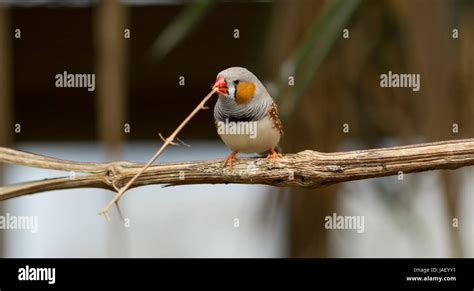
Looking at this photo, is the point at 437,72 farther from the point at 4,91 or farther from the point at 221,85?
the point at 4,91

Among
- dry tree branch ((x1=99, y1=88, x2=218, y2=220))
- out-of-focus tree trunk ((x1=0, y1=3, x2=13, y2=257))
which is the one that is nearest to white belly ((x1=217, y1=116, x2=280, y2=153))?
dry tree branch ((x1=99, y1=88, x2=218, y2=220))

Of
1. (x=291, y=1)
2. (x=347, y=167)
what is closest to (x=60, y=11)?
(x=291, y=1)

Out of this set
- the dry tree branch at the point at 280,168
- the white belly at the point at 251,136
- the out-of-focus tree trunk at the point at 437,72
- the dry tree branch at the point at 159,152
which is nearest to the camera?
the dry tree branch at the point at 159,152

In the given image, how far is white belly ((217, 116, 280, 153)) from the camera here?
1161mm

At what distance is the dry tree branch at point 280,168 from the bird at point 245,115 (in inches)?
1.1

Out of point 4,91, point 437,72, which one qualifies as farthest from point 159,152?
point 4,91

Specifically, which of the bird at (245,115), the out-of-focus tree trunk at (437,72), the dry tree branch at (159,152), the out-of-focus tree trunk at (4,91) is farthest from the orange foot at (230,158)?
the out-of-focus tree trunk at (4,91)

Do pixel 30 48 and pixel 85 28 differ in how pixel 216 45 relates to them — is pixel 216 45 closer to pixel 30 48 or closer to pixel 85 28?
pixel 85 28

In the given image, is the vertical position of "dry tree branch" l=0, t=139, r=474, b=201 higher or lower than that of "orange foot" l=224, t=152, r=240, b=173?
lower

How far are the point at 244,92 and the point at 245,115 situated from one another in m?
0.06

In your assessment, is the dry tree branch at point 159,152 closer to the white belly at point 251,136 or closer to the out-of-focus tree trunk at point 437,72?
the white belly at point 251,136

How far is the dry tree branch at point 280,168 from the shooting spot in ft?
3.40

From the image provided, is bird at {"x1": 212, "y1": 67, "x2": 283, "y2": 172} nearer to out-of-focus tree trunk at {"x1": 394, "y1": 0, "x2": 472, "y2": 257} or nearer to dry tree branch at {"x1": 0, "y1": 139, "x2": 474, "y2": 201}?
dry tree branch at {"x1": 0, "y1": 139, "x2": 474, "y2": 201}

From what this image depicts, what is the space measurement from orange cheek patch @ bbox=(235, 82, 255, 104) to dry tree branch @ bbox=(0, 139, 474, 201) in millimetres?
94
